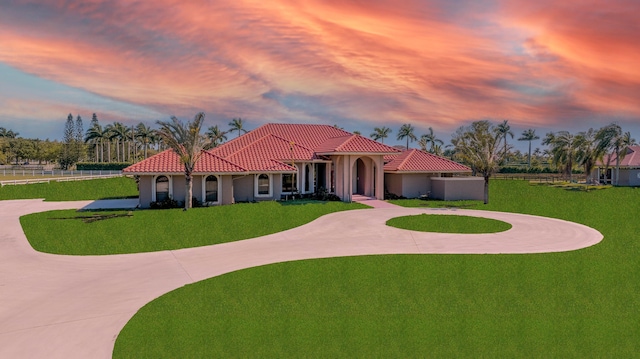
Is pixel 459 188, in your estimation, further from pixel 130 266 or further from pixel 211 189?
pixel 130 266

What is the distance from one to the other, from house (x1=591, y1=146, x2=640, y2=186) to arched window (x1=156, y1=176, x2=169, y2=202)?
6084 cm

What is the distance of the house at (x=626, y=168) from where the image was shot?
187 feet

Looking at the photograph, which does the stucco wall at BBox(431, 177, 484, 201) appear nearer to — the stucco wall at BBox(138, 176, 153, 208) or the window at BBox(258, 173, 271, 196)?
the window at BBox(258, 173, 271, 196)

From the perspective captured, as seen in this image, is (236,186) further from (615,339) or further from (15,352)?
(615,339)

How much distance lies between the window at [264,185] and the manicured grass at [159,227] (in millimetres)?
3990

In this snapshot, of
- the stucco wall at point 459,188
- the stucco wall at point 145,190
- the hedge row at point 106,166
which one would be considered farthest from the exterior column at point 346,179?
the hedge row at point 106,166

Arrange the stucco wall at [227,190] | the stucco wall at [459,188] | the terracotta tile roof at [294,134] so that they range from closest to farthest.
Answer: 1. the stucco wall at [227,190]
2. the stucco wall at [459,188]
3. the terracotta tile roof at [294,134]

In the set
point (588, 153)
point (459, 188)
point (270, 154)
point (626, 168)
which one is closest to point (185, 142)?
point (270, 154)

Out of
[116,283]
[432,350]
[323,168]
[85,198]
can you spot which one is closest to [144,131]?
[85,198]

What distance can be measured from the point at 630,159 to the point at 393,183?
46.1m

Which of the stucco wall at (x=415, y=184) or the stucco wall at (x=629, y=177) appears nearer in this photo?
the stucco wall at (x=415, y=184)

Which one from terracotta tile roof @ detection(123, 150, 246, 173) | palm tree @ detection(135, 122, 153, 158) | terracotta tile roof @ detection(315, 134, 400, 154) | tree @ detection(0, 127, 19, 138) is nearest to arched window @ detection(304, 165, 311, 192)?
terracotta tile roof @ detection(315, 134, 400, 154)

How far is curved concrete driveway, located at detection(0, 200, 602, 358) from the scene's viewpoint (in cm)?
776

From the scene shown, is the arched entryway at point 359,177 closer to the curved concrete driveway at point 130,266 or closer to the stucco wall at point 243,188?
the stucco wall at point 243,188
